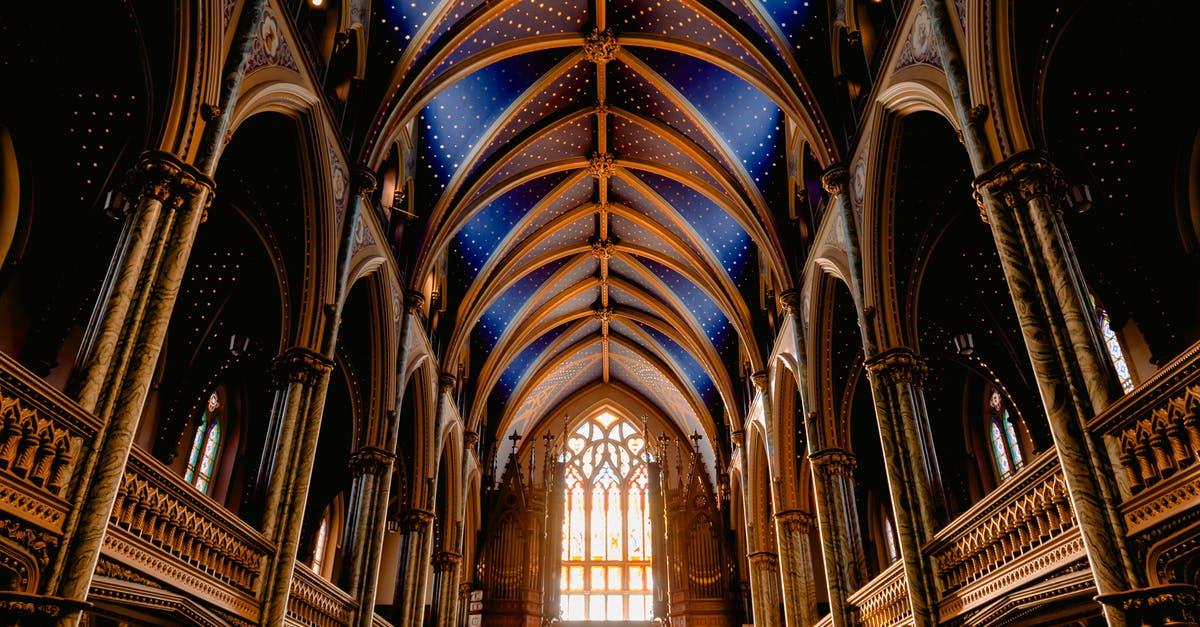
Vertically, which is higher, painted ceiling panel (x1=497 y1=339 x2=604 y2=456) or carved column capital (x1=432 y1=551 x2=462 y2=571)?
painted ceiling panel (x1=497 y1=339 x2=604 y2=456)

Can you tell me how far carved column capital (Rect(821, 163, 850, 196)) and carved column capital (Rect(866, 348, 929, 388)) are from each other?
2.90 meters

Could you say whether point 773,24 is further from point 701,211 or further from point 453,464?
point 453,464

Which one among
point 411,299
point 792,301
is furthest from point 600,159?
point 792,301

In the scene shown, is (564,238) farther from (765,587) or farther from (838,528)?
(838,528)

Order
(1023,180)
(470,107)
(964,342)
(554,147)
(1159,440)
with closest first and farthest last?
(1159,440), (1023,180), (964,342), (470,107), (554,147)

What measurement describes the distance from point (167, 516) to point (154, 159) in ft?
11.7

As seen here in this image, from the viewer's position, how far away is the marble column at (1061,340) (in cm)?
659

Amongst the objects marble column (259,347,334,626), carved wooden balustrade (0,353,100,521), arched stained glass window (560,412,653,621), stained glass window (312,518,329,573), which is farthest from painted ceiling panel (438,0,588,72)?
arched stained glass window (560,412,653,621)

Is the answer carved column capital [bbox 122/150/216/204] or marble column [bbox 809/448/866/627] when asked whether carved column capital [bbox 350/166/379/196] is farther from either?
marble column [bbox 809/448/866/627]

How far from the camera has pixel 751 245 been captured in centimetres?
2053

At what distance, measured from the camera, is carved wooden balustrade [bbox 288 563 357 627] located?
38.0 ft

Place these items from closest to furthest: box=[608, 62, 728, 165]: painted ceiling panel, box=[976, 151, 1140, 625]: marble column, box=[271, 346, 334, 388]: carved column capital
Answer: box=[976, 151, 1140, 625]: marble column
box=[271, 346, 334, 388]: carved column capital
box=[608, 62, 728, 165]: painted ceiling panel

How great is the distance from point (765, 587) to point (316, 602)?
13109mm

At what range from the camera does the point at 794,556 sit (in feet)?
61.4
